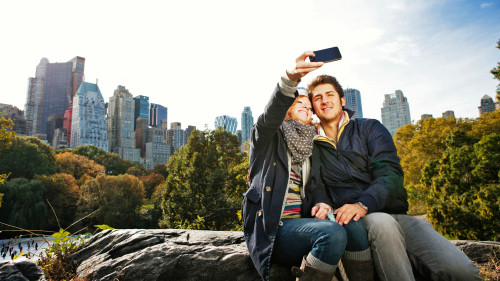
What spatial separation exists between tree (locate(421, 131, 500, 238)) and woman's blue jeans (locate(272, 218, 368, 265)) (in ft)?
38.4

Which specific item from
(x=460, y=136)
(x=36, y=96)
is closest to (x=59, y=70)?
(x=36, y=96)

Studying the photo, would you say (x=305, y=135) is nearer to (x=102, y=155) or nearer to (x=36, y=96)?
(x=102, y=155)

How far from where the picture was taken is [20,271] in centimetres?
251

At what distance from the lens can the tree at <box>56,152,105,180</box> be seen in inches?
1459

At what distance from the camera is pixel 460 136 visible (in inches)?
499

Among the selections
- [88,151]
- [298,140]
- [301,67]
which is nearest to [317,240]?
[298,140]

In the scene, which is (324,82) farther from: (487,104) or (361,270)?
(487,104)

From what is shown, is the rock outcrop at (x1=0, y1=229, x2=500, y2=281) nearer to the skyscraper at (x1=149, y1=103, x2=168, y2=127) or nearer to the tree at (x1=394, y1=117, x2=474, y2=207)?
the tree at (x1=394, y1=117, x2=474, y2=207)

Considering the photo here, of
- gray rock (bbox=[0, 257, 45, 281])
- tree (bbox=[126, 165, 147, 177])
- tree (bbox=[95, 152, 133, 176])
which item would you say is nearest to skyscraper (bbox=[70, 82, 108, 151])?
tree (bbox=[95, 152, 133, 176])

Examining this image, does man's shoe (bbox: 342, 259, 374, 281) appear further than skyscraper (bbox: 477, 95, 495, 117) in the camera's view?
No

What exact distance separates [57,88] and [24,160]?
126 metres

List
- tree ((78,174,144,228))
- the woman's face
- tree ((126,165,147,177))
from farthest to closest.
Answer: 1. tree ((126,165,147,177))
2. tree ((78,174,144,228))
3. the woman's face

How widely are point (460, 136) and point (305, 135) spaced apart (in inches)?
556

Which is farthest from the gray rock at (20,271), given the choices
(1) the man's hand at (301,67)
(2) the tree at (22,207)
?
(2) the tree at (22,207)
